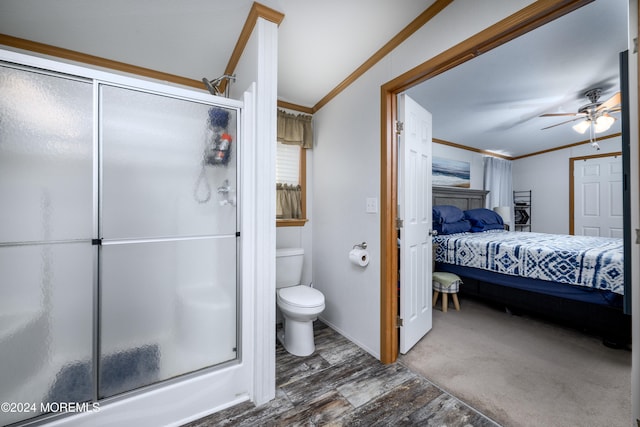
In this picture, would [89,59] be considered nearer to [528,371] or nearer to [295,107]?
[295,107]

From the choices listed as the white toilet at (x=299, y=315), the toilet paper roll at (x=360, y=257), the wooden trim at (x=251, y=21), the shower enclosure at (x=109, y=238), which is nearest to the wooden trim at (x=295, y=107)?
the wooden trim at (x=251, y=21)

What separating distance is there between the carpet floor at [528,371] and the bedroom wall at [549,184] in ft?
11.9

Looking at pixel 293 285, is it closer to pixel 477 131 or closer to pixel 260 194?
pixel 260 194

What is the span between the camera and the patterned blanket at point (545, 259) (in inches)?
86.8

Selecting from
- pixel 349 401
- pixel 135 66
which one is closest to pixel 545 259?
pixel 349 401

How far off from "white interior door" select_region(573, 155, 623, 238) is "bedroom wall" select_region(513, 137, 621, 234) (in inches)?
6.3

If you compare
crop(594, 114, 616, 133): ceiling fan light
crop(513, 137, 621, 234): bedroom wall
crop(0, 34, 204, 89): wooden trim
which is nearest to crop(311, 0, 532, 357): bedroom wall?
crop(0, 34, 204, 89): wooden trim

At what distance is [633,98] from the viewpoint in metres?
0.98

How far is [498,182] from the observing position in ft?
17.8

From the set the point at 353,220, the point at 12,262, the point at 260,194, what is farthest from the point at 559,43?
the point at 12,262

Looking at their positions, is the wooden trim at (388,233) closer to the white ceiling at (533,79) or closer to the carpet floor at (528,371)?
the carpet floor at (528,371)

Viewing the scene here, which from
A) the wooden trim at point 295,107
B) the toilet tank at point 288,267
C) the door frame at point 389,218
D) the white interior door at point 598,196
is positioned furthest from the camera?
the white interior door at point 598,196

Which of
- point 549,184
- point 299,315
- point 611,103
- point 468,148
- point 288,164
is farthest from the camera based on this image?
point 549,184

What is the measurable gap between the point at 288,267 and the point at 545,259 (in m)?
2.62
